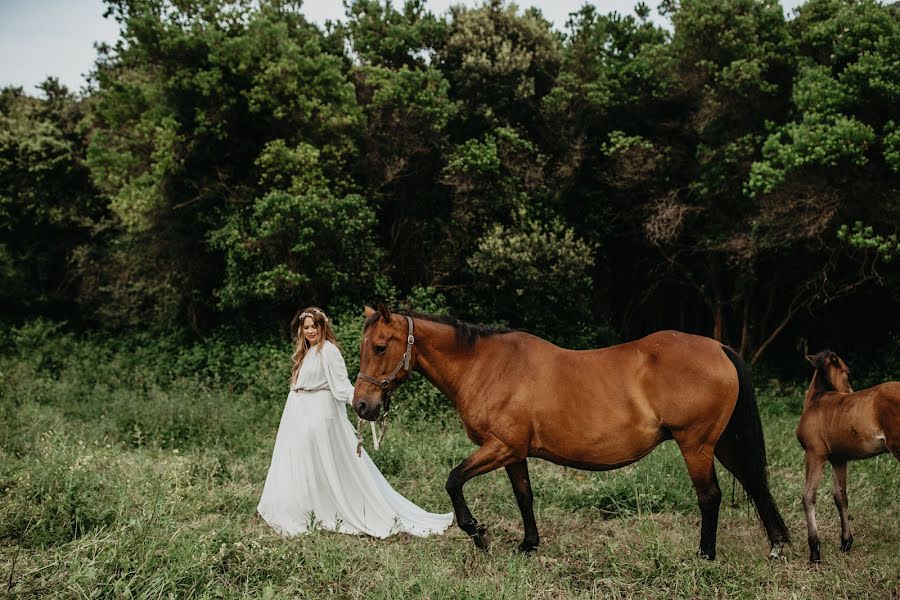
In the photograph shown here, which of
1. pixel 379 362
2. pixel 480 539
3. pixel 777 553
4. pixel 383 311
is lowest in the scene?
pixel 777 553

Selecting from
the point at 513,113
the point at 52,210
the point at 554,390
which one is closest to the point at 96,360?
the point at 52,210

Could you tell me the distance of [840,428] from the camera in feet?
17.7

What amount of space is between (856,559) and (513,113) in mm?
11527

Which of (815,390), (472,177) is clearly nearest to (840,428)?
(815,390)

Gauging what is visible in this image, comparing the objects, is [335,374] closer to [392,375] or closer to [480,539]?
[392,375]

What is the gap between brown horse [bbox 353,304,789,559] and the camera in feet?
16.4

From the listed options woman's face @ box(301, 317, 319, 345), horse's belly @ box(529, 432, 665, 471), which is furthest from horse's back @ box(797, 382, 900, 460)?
woman's face @ box(301, 317, 319, 345)

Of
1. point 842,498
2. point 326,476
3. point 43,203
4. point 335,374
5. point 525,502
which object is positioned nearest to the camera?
point 525,502

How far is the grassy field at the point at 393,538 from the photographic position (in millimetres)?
4254

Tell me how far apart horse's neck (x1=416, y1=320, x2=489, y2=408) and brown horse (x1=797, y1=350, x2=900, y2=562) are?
Result: 9.19 ft

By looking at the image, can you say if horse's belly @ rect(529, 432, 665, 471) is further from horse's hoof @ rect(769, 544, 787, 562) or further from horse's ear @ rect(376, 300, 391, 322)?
horse's ear @ rect(376, 300, 391, 322)

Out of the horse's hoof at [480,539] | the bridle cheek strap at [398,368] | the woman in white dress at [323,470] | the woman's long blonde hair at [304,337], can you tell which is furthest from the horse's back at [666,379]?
the woman's long blonde hair at [304,337]

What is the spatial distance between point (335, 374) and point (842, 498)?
435cm

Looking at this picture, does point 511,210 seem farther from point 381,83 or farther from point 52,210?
point 52,210
